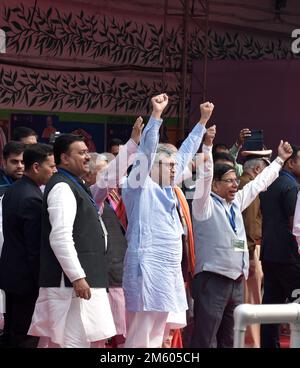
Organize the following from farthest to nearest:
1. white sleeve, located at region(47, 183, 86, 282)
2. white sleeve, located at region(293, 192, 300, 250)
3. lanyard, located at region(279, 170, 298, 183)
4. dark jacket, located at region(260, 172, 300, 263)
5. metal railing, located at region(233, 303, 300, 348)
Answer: lanyard, located at region(279, 170, 298, 183) → dark jacket, located at region(260, 172, 300, 263) → white sleeve, located at region(293, 192, 300, 250) → white sleeve, located at region(47, 183, 86, 282) → metal railing, located at region(233, 303, 300, 348)

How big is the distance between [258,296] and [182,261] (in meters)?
1.78

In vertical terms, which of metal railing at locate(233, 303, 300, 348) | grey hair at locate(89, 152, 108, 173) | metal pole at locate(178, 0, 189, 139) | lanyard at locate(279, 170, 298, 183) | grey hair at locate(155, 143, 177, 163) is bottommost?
metal railing at locate(233, 303, 300, 348)

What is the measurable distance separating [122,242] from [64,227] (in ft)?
3.43

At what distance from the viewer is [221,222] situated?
273 inches

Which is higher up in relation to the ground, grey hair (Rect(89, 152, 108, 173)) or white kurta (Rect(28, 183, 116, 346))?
grey hair (Rect(89, 152, 108, 173))

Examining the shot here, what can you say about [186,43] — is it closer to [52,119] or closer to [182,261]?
[52,119]

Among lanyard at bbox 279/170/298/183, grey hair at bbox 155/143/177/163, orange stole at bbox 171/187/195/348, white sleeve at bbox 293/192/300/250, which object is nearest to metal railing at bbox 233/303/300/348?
grey hair at bbox 155/143/177/163

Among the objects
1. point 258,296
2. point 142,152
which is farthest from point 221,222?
point 258,296

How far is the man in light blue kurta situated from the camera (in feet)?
20.6

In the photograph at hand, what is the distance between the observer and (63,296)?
5770mm

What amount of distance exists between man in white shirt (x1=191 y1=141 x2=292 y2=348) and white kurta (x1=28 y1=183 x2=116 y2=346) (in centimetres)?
113

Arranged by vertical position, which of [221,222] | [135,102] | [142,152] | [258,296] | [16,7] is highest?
[16,7]

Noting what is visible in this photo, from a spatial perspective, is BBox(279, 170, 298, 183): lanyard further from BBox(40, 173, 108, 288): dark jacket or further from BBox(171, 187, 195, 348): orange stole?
BBox(40, 173, 108, 288): dark jacket

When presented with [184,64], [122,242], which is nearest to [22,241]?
[122,242]
